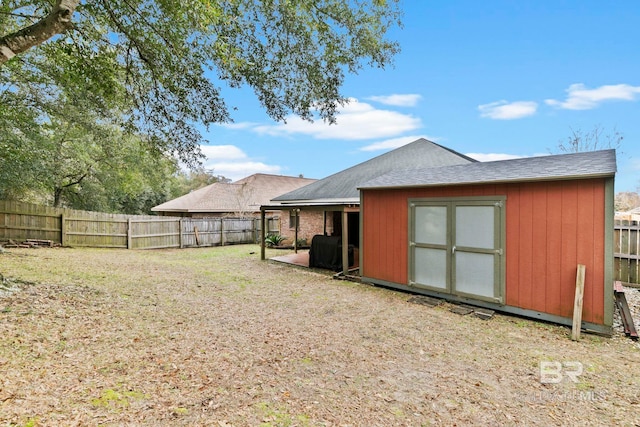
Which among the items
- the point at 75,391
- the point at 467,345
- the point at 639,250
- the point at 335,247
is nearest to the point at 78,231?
the point at 335,247

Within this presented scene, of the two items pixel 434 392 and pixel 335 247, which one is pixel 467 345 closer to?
pixel 434 392

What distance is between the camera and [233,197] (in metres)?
22.7

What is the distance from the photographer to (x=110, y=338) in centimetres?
396

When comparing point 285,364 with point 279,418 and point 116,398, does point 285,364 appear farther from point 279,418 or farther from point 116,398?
point 116,398

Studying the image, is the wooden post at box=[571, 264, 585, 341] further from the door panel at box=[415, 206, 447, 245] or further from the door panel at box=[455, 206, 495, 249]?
the door panel at box=[415, 206, 447, 245]

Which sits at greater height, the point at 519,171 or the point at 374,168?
the point at 374,168

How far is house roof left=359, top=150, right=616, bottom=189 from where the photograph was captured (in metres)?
4.98

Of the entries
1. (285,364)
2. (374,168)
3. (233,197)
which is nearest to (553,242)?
(285,364)

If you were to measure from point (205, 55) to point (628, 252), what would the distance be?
417 inches

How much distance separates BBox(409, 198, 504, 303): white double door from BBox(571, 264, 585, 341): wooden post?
3.66 feet

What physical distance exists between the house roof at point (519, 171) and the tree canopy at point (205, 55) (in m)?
2.33

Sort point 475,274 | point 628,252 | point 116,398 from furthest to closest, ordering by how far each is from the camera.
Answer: point 628,252 → point 475,274 → point 116,398

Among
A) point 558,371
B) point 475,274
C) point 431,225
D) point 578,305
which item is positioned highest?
point 431,225

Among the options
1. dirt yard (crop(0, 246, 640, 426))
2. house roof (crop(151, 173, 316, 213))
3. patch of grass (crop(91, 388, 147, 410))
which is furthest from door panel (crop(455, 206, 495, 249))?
house roof (crop(151, 173, 316, 213))
